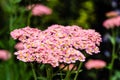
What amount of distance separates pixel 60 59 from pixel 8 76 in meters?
2.28

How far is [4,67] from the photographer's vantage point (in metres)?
5.08

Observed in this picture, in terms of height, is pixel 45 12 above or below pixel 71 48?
above

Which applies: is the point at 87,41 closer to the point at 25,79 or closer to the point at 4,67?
the point at 25,79

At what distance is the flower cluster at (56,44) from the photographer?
102 inches

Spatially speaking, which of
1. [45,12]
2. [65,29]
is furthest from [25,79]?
[65,29]

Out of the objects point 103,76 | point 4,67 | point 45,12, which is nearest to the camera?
point 4,67

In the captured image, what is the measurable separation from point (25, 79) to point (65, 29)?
177cm

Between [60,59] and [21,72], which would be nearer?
[60,59]


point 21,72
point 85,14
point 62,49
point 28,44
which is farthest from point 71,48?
point 85,14

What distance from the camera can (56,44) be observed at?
2695 millimetres

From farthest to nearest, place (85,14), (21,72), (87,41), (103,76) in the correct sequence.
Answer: (85,14)
(103,76)
(21,72)
(87,41)

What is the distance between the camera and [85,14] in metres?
7.48

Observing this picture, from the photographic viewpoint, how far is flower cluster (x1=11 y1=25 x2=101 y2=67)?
2590mm

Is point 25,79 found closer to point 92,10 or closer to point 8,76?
point 8,76
